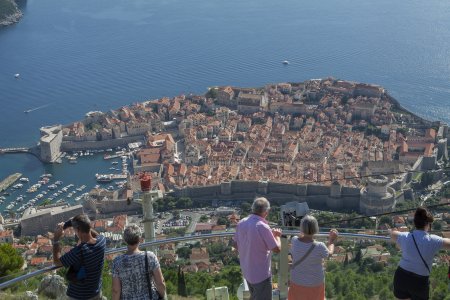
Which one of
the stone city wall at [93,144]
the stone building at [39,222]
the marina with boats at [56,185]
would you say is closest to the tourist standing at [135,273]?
the stone building at [39,222]

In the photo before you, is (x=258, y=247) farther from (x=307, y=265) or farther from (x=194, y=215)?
(x=194, y=215)

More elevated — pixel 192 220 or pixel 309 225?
pixel 309 225

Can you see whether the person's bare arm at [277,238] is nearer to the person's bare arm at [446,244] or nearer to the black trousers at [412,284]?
the black trousers at [412,284]

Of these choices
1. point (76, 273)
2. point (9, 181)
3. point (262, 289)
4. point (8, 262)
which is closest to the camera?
point (76, 273)

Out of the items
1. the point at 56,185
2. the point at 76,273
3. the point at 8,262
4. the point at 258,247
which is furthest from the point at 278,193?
the point at 76,273

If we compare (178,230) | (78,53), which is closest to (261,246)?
(178,230)

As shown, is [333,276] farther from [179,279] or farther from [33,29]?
[33,29]

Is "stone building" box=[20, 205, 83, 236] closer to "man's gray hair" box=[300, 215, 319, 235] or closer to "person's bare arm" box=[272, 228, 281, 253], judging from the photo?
"person's bare arm" box=[272, 228, 281, 253]

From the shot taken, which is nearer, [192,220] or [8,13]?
[192,220]
